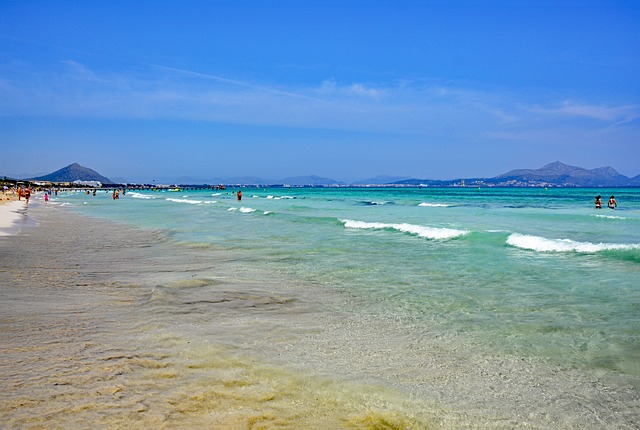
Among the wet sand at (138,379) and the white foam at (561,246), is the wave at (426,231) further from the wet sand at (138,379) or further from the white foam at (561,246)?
the wet sand at (138,379)

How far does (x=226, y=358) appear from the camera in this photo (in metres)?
5.47

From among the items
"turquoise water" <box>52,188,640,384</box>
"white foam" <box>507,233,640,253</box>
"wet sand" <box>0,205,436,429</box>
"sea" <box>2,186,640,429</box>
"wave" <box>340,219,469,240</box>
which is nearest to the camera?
"wet sand" <box>0,205,436,429</box>

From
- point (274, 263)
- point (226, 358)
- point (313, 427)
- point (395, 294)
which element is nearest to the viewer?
point (313, 427)

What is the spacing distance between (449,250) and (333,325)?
31.5 feet

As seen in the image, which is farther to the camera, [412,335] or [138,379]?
[412,335]

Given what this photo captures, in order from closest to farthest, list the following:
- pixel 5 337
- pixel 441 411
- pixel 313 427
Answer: pixel 313 427, pixel 441 411, pixel 5 337

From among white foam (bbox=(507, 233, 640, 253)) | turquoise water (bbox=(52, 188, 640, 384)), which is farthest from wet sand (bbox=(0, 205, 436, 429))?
white foam (bbox=(507, 233, 640, 253))

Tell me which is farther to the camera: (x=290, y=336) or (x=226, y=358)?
(x=290, y=336)

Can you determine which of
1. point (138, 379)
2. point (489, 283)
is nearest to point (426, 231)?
point (489, 283)

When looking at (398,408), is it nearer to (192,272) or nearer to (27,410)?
(27,410)

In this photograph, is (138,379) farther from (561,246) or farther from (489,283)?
(561,246)

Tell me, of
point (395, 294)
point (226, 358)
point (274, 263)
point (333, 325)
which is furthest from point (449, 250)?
point (226, 358)

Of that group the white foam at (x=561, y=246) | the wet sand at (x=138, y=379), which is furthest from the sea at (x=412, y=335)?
the white foam at (x=561, y=246)

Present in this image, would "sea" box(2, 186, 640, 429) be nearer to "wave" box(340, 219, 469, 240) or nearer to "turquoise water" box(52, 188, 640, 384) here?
"turquoise water" box(52, 188, 640, 384)
